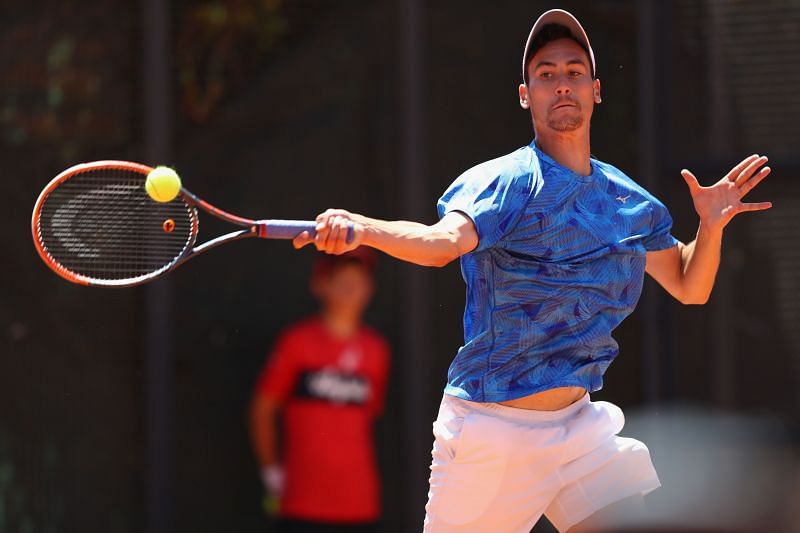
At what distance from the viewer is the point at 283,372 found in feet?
20.9

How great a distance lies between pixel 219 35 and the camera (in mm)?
6602

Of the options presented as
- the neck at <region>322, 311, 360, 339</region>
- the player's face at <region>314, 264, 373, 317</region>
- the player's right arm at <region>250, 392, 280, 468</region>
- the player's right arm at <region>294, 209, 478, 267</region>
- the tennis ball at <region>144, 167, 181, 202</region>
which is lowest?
the player's right arm at <region>250, 392, 280, 468</region>

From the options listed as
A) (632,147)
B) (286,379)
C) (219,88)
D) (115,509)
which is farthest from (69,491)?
(632,147)

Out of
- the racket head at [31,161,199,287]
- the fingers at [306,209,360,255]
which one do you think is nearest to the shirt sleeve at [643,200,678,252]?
the fingers at [306,209,360,255]

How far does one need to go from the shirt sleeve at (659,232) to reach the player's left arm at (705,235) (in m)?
0.03

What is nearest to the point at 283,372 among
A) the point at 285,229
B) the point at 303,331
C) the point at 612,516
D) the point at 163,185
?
the point at 303,331

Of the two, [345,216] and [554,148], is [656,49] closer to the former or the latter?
[554,148]

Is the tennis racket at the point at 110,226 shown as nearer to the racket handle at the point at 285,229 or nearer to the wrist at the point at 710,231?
the racket handle at the point at 285,229

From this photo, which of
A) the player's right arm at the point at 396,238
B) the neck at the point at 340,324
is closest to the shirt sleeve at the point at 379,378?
the neck at the point at 340,324

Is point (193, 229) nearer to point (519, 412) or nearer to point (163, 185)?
point (163, 185)

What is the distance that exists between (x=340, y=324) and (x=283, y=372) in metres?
0.33

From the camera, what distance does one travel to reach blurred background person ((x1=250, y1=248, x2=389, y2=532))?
620 cm

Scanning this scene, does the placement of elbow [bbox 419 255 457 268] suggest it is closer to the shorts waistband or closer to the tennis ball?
the shorts waistband

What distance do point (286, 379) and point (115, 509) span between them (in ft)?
3.26
